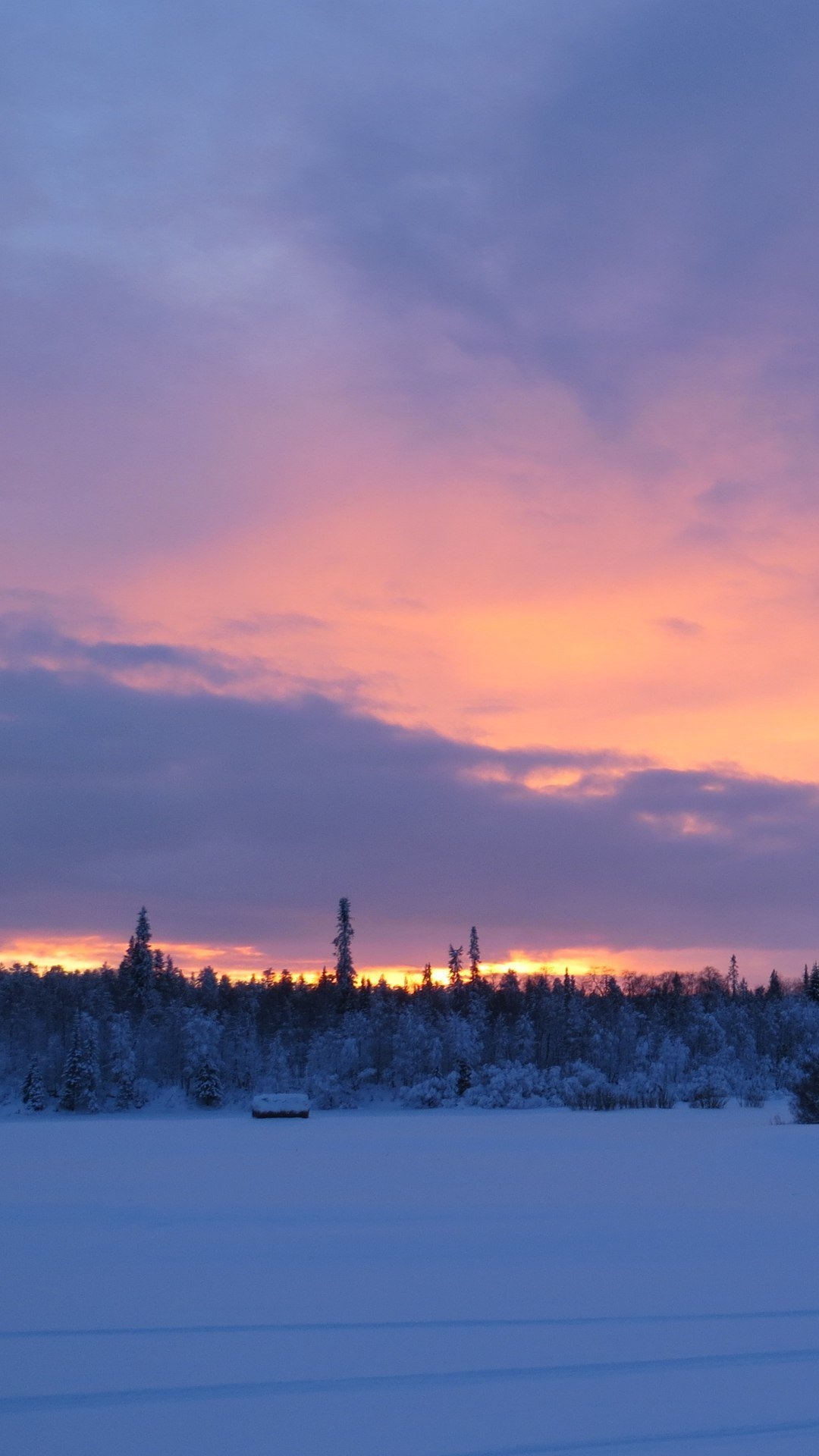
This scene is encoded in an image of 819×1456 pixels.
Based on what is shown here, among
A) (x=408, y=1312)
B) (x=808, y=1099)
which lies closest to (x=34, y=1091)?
(x=808, y=1099)

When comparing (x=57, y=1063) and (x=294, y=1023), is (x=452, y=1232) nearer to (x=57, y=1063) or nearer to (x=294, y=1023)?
(x=57, y=1063)

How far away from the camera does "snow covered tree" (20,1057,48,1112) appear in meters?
74.7

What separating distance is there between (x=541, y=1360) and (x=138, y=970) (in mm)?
100840

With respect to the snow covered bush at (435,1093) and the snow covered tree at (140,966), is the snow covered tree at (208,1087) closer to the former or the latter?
the snow covered bush at (435,1093)

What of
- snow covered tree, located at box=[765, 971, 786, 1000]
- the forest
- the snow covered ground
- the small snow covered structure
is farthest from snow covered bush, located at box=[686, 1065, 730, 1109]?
snow covered tree, located at box=[765, 971, 786, 1000]

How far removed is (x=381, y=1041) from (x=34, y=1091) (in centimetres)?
2640

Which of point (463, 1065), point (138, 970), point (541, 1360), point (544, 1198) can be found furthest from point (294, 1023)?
point (541, 1360)

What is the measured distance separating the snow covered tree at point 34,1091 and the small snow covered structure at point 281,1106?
85.1ft

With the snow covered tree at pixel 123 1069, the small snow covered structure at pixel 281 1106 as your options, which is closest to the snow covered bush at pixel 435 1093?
the small snow covered structure at pixel 281 1106

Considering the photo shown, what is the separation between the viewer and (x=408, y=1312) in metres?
10.1

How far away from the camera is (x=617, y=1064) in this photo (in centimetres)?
9156

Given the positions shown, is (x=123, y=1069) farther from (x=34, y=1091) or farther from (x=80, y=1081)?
(x=34, y=1091)

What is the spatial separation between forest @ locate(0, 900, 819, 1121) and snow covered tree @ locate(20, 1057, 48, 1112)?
0.14m

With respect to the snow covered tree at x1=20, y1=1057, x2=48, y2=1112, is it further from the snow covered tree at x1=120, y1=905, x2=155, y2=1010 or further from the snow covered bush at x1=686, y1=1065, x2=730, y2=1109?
the snow covered bush at x1=686, y1=1065, x2=730, y2=1109
